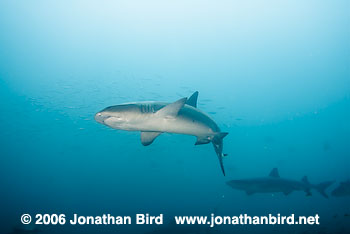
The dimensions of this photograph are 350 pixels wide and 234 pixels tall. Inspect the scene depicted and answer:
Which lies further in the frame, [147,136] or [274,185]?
[274,185]

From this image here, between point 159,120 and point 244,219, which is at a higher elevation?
point 159,120

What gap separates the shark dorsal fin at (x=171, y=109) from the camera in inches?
163

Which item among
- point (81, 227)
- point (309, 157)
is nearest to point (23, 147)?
point (81, 227)

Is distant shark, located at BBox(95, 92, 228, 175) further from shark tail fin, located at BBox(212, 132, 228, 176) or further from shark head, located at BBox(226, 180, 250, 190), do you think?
shark head, located at BBox(226, 180, 250, 190)

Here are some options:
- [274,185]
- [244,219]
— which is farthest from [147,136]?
[274,185]

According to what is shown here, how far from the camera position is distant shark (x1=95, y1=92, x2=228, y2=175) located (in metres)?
3.93

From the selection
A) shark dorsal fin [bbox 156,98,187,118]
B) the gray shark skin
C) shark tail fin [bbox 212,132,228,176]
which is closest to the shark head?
the gray shark skin

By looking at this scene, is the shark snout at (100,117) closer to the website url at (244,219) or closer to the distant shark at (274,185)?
the website url at (244,219)

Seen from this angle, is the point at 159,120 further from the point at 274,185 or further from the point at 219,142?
the point at 274,185

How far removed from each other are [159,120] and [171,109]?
42 cm

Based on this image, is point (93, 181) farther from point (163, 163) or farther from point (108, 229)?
point (108, 229)

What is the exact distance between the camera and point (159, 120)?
4.48 m

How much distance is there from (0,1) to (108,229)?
26052 mm

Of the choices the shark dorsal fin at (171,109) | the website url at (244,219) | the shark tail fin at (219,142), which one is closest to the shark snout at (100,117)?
the shark dorsal fin at (171,109)
